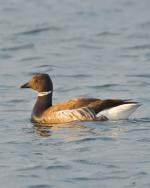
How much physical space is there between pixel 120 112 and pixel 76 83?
396 centimetres

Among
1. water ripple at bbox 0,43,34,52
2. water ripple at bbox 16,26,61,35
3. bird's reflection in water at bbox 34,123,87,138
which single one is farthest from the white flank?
water ripple at bbox 16,26,61,35

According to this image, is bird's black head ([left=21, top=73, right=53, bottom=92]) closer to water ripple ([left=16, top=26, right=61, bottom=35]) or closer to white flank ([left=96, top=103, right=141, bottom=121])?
white flank ([left=96, top=103, right=141, bottom=121])

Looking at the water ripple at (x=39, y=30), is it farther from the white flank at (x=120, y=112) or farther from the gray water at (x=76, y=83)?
the white flank at (x=120, y=112)

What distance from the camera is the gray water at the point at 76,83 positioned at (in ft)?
48.2

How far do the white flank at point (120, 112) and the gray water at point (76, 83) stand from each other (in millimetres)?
212

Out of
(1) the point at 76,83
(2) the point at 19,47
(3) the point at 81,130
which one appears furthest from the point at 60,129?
(2) the point at 19,47

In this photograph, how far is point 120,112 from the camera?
1875cm

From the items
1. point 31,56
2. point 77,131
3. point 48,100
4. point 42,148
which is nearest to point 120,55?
point 31,56

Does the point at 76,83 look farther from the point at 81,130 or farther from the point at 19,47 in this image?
the point at 19,47

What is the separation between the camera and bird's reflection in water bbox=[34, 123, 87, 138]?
57.7 ft

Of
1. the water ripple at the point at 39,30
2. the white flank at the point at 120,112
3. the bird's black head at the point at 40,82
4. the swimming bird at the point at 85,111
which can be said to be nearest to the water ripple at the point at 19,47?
the water ripple at the point at 39,30

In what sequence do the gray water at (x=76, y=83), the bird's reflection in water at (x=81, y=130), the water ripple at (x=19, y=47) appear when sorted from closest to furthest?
the gray water at (x=76, y=83)
the bird's reflection in water at (x=81, y=130)
the water ripple at (x=19, y=47)

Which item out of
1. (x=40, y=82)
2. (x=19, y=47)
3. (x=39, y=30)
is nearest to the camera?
(x=40, y=82)

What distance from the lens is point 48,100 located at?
64.5 feet
